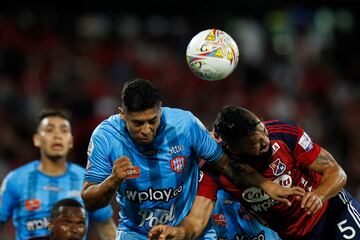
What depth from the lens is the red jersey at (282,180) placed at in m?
5.78

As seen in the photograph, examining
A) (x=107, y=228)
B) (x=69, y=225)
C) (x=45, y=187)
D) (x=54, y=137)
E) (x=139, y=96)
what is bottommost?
(x=107, y=228)

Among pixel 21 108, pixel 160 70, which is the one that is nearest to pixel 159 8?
pixel 160 70

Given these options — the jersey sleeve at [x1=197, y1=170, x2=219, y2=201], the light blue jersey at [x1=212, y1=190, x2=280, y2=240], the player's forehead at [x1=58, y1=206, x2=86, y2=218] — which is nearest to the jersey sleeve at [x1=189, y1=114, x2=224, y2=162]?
the jersey sleeve at [x1=197, y1=170, x2=219, y2=201]

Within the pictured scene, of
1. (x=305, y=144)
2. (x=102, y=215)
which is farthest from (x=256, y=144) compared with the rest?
(x=102, y=215)

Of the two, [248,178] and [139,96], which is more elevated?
[139,96]

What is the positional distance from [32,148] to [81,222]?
6064 millimetres

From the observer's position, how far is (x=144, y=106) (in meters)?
5.25

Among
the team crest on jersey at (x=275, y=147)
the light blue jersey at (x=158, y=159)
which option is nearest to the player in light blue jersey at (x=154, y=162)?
the light blue jersey at (x=158, y=159)

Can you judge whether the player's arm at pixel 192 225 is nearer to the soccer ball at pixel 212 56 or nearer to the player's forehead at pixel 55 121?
the soccer ball at pixel 212 56

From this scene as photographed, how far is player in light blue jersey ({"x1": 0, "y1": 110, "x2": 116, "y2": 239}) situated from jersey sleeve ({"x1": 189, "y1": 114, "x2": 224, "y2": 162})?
5.86 ft

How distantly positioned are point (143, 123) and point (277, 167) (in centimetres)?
120

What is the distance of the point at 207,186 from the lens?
593 centimetres

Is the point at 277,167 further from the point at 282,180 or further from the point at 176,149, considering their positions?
the point at 176,149

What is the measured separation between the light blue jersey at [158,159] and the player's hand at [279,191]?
1.47ft
